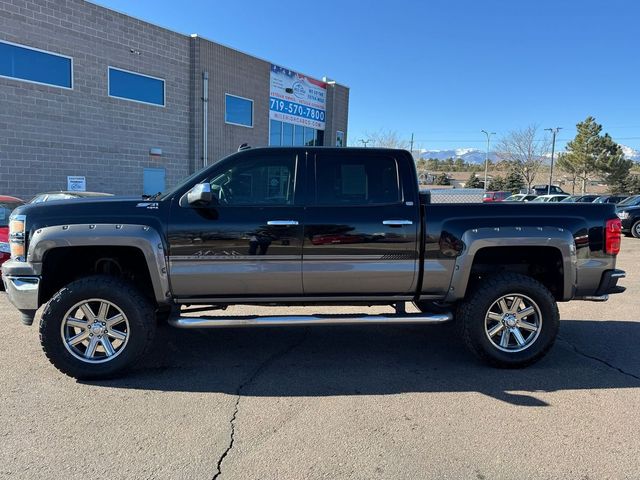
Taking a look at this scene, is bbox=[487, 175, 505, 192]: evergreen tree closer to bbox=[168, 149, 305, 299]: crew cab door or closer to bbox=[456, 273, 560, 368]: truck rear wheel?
bbox=[456, 273, 560, 368]: truck rear wheel

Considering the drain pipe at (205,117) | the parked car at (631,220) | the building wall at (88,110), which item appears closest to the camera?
the building wall at (88,110)

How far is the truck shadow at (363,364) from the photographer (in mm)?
4117

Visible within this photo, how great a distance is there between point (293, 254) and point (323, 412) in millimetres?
1359

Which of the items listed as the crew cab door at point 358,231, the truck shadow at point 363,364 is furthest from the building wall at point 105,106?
the crew cab door at point 358,231

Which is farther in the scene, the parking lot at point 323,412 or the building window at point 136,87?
the building window at point 136,87

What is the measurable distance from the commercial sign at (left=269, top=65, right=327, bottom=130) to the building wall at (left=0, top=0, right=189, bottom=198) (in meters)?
5.08

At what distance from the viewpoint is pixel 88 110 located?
55.5ft

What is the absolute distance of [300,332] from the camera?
18.5 ft

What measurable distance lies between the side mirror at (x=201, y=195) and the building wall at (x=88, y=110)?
14250mm

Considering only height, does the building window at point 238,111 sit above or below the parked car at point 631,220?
above

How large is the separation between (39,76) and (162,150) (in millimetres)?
5047

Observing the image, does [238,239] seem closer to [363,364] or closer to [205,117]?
[363,364]

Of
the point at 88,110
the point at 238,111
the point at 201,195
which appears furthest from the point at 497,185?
the point at 201,195

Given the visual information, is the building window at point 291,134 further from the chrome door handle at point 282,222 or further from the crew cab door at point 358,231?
the chrome door handle at point 282,222
